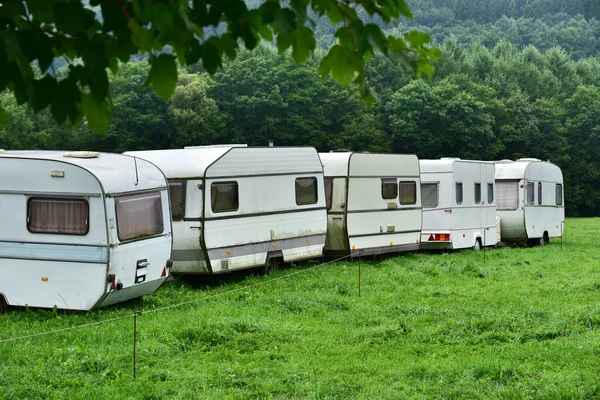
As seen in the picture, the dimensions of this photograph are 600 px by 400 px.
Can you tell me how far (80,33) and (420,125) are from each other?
5726cm

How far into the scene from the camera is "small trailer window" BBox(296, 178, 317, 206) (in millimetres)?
17453

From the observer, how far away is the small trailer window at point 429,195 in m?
22.1

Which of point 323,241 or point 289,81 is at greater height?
point 289,81

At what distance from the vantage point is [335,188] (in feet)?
63.1

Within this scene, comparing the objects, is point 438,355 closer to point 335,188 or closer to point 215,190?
point 215,190

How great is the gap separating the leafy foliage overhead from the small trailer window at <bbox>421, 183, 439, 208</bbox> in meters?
18.5

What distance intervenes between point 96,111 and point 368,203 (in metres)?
16.0

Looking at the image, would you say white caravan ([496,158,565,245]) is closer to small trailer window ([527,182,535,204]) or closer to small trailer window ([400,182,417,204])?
small trailer window ([527,182,535,204])

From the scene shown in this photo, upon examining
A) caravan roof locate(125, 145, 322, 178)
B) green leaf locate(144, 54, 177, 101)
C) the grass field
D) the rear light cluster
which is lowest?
the rear light cluster

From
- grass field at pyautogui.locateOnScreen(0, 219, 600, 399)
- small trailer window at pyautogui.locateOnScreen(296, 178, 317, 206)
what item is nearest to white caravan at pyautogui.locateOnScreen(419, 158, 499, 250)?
small trailer window at pyautogui.locateOnScreen(296, 178, 317, 206)

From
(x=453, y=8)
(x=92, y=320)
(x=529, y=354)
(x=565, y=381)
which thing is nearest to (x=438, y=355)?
(x=529, y=354)

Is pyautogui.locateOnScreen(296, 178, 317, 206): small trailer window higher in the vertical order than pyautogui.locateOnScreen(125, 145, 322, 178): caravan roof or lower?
lower

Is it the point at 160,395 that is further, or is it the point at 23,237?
the point at 23,237

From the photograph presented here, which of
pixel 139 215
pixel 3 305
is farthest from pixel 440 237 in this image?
pixel 3 305
